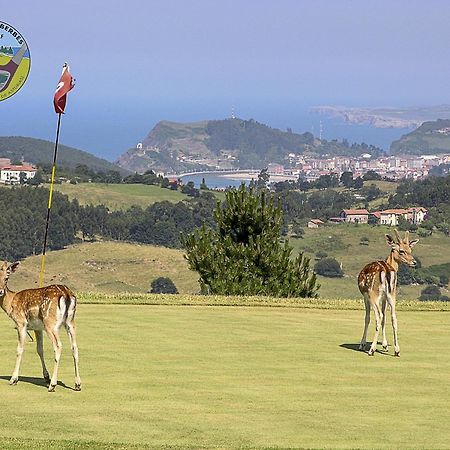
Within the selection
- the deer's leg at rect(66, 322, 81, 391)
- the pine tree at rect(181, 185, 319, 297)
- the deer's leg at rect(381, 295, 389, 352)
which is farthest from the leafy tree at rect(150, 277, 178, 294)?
the deer's leg at rect(66, 322, 81, 391)

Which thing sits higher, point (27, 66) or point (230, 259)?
point (27, 66)

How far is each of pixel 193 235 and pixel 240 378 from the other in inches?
861

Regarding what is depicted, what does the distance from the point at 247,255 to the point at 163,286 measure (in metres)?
122

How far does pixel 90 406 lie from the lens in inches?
624

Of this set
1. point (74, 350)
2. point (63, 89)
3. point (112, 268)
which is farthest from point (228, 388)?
point (112, 268)

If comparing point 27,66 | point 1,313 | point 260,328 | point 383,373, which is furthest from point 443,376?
point 27,66

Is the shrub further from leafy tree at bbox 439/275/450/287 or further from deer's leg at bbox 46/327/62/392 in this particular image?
deer's leg at bbox 46/327/62/392

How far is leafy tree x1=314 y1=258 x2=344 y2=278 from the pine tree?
151 meters

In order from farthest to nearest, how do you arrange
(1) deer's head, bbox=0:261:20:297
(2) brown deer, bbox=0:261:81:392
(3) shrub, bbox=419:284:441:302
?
(3) shrub, bbox=419:284:441:302 → (1) deer's head, bbox=0:261:20:297 → (2) brown deer, bbox=0:261:81:392

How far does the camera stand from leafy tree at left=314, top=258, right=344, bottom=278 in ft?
634

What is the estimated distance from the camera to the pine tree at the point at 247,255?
3875 centimetres

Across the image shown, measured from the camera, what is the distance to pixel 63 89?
23516 millimetres

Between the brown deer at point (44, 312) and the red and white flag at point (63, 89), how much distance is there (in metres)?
6.67

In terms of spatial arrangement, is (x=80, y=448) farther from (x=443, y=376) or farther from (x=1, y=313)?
(x=1, y=313)
